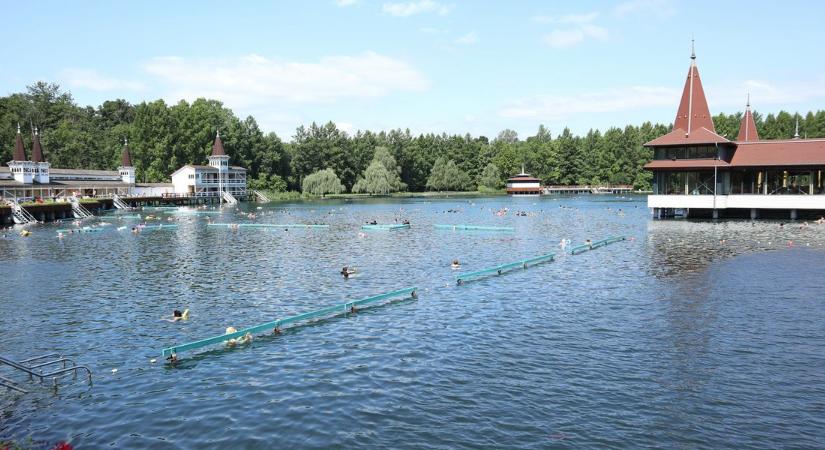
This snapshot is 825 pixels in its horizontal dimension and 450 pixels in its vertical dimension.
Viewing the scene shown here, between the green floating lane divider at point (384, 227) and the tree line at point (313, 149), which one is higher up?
the tree line at point (313, 149)

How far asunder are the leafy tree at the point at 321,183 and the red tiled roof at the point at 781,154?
107m

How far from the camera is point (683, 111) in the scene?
75375 millimetres

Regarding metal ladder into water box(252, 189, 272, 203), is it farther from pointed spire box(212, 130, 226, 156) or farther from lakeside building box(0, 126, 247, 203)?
pointed spire box(212, 130, 226, 156)

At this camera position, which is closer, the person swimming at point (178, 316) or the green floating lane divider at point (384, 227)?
the person swimming at point (178, 316)

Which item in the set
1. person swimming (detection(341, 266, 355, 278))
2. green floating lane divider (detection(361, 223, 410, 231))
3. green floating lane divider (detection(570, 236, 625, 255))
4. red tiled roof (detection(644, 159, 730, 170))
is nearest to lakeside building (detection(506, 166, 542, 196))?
red tiled roof (detection(644, 159, 730, 170))

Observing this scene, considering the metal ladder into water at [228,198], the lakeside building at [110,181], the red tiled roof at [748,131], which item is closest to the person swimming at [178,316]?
the lakeside building at [110,181]

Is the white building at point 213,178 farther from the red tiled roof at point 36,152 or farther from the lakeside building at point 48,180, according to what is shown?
the red tiled roof at point 36,152

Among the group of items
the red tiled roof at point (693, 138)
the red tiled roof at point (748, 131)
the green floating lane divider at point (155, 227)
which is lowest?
the green floating lane divider at point (155, 227)

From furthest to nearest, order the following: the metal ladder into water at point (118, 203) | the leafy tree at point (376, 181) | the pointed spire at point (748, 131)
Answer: the leafy tree at point (376, 181) → the metal ladder into water at point (118, 203) → the pointed spire at point (748, 131)

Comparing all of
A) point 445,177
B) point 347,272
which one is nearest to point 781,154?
point 347,272

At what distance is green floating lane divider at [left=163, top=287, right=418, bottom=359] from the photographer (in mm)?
20672

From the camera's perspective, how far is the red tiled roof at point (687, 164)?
6836 centimetres

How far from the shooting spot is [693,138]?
232 ft

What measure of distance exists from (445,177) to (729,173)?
392ft
